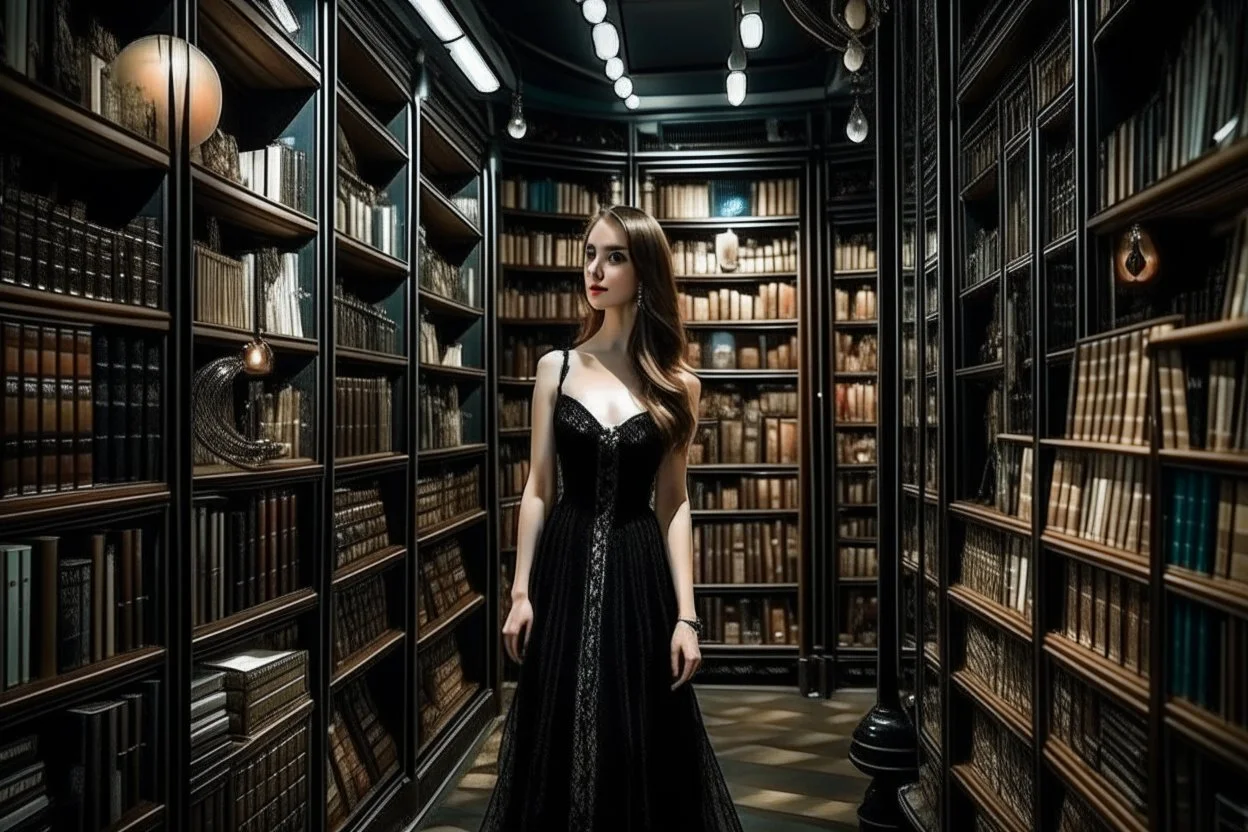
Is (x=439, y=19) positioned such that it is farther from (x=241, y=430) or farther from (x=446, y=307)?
(x=241, y=430)

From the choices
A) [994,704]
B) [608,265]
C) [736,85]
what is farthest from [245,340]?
[736,85]

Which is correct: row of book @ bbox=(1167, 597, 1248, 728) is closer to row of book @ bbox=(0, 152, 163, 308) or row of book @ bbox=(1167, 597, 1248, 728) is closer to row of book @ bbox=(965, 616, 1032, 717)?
row of book @ bbox=(965, 616, 1032, 717)

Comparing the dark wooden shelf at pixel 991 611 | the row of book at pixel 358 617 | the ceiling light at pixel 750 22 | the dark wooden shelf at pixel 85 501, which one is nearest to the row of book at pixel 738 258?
the ceiling light at pixel 750 22

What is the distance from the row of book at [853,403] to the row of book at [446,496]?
2093 millimetres

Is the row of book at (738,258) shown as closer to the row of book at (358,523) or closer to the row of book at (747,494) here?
the row of book at (747,494)

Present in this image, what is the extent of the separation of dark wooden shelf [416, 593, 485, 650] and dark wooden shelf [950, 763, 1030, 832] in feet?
6.28

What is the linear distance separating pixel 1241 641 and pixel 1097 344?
710 mm

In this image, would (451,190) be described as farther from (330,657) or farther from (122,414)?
(122,414)

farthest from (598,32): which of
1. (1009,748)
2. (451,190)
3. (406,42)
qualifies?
(1009,748)

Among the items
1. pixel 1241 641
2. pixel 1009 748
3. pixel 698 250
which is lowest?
pixel 1009 748

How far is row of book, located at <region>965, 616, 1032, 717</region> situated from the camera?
2.30m

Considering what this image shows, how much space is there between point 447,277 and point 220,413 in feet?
6.97

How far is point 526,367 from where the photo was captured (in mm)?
5234

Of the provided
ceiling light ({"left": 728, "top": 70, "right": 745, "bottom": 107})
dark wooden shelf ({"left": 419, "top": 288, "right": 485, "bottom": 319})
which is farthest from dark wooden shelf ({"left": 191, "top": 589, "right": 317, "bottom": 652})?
ceiling light ({"left": 728, "top": 70, "right": 745, "bottom": 107})
